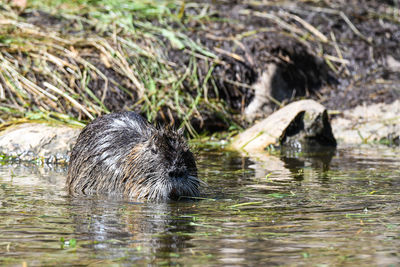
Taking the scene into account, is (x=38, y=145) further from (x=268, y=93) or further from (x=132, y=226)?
(x=268, y=93)

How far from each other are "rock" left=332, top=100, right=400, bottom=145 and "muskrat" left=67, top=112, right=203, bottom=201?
4.41m

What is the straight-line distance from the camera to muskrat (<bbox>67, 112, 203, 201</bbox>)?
15.8 feet

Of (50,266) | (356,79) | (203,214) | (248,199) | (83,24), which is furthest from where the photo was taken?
(356,79)

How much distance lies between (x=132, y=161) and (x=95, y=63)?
172 inches

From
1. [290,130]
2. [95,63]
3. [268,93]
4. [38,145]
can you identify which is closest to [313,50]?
[268,93]

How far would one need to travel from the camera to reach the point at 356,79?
432 inches

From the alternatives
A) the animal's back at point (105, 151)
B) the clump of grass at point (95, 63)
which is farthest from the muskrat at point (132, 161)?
the clump of grass at point (95, 63)

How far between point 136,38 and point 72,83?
134 cm

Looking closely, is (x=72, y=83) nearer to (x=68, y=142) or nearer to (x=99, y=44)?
(x=99, y=44)

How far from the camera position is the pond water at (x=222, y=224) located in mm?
3197

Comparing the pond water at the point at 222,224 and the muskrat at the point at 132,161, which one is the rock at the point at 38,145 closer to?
the pond water at the point at 222,224

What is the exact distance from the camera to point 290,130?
8.66 meters

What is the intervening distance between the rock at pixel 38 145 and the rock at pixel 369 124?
3.89 m

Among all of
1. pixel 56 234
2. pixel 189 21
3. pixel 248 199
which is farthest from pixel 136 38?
pixel 56 234
